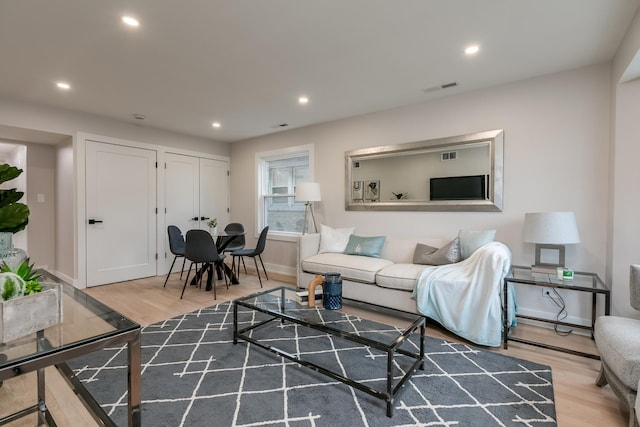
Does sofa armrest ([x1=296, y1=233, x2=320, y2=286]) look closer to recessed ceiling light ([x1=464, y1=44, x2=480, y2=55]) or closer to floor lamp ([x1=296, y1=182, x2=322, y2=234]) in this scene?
floor lamp ([x1=296, y1=182, x2=322, y2=234])

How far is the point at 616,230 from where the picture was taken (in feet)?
7.97

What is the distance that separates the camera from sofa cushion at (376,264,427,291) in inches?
115

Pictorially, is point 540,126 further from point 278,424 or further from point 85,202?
point 85,202

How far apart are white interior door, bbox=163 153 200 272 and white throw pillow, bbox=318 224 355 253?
8.33 ft

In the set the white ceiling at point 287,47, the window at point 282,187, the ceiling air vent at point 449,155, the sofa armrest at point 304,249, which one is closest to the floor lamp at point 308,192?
the window at point 282,187

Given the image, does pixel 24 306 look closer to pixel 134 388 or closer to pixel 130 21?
pixel 134 388

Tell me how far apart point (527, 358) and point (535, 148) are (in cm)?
194

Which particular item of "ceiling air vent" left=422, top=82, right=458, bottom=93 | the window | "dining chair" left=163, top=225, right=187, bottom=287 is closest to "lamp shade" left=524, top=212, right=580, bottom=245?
"ceiling air vent" left=422, top=82, right=458, bottom=93

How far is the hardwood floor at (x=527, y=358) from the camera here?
5.41 ft

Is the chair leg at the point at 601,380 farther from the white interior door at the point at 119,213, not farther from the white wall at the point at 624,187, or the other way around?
the white interior door at the point at 119,213

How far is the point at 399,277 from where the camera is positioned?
9.79ft

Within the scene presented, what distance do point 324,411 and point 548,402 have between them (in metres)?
1.28

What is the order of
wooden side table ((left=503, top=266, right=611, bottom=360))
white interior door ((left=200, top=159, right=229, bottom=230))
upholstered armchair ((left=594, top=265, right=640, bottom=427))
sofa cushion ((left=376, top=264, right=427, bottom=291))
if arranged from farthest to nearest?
white interior door ((left=200, top=159, right=229, bottom=230))
sofa cushion ((left=376, top=264, right=427, bottom=291))
wooden side table ((left=503, top=266, right=611, bottom=360))
upholstered armchair ((left=594, top=265, right=640, bottom=427))

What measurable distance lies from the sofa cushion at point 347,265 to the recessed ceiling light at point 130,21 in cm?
277
